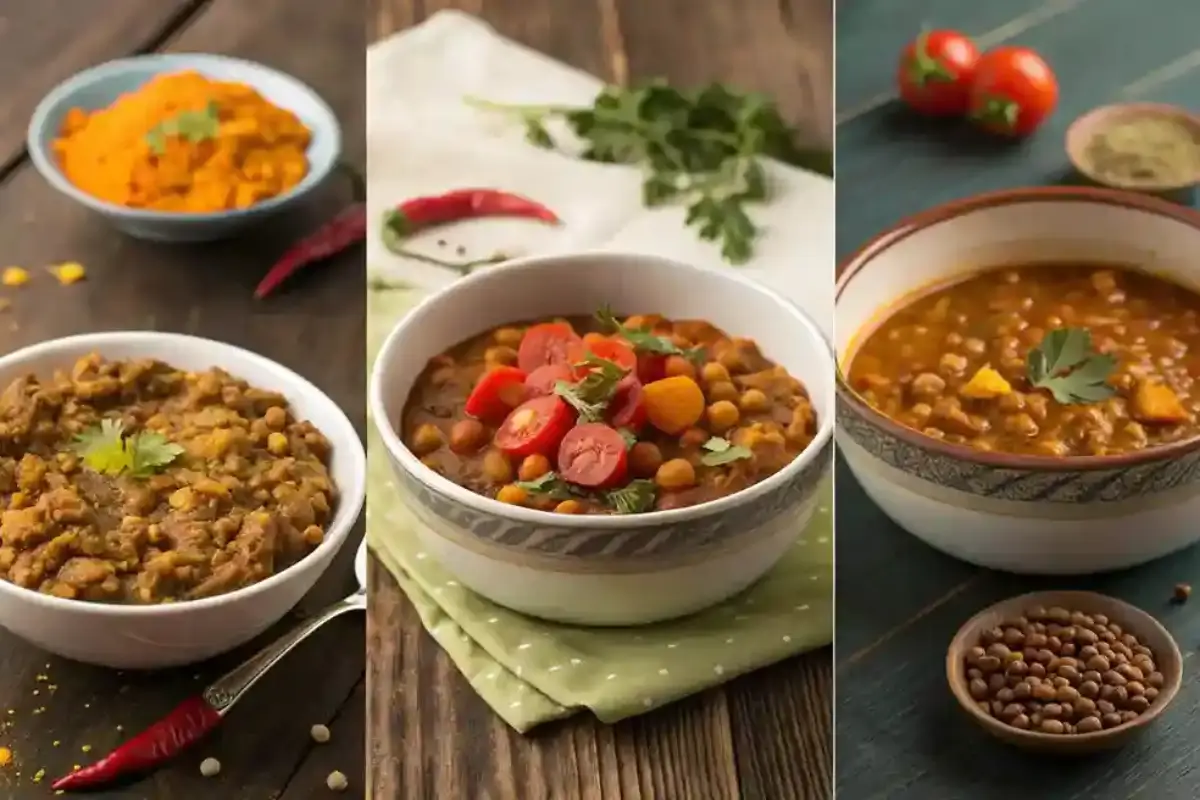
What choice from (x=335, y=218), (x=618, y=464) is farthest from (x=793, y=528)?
(x=335, y=218)

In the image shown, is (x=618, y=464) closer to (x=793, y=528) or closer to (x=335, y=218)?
(x=793, y=528)

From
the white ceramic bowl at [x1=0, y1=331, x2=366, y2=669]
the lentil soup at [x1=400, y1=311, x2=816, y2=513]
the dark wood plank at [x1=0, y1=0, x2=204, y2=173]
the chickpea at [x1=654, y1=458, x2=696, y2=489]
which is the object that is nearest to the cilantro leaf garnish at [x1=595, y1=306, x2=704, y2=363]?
the lentil soup at [x1=400, y1=311, x2=816, y2=513]

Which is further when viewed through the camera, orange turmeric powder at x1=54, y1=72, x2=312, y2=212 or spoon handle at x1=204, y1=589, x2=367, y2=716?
orange turmeric powder at x1=54, y1=72, x2=312, y2=212

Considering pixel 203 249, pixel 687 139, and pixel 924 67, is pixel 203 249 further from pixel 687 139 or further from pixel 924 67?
pixel 924 67

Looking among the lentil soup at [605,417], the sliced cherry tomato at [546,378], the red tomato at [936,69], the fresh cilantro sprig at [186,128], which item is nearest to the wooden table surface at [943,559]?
the red tomato at [936,69]

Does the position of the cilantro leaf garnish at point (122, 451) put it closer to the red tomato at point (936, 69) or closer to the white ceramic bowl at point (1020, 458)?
the white ceramic bowl at point (1020, 458)

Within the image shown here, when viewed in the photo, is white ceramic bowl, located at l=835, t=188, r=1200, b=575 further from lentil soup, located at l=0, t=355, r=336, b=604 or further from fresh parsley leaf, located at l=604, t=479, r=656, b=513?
lentil soup, located at l=0, t=355, r=336, b=604

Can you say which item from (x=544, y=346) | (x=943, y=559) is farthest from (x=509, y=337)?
(x=943, y=559)
